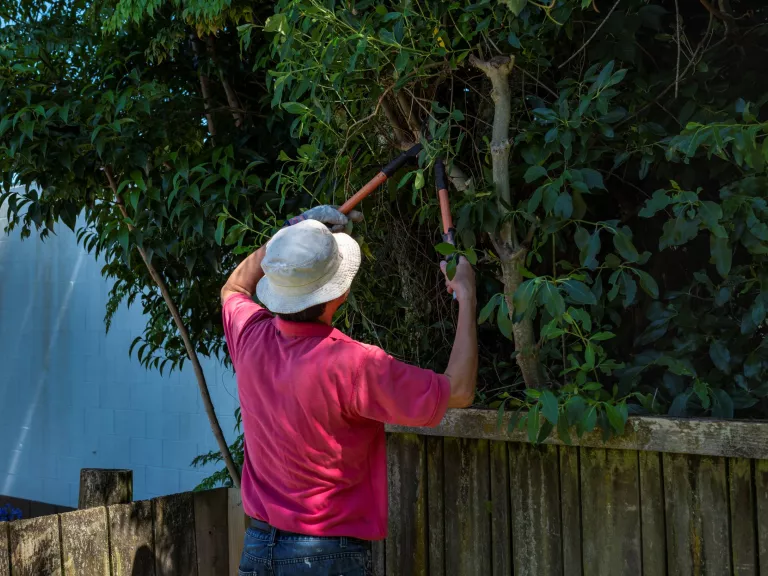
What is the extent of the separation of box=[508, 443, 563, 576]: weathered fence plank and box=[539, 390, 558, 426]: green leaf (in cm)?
40

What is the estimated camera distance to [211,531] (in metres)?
3.56

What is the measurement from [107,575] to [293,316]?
1493 mm

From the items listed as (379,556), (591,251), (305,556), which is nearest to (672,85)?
(591,251)

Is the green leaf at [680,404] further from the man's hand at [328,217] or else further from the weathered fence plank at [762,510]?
the man's hand at [328,217]

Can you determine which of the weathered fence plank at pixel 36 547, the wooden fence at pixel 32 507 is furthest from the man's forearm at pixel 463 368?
the wooden fence at pixel 32 507

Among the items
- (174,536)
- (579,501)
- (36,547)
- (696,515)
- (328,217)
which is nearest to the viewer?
(696,515)

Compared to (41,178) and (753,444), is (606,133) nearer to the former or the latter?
(753,444)

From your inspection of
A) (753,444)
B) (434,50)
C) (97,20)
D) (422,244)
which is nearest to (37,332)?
(97,20)

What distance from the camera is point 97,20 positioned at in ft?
12.6

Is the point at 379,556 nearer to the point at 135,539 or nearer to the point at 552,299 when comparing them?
the point at 135,539

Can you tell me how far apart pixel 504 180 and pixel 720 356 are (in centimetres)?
71

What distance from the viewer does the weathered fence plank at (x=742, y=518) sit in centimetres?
217

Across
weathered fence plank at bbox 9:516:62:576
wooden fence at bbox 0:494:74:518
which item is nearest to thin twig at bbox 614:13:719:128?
weathered fence plank at bbox 9:516:62:576

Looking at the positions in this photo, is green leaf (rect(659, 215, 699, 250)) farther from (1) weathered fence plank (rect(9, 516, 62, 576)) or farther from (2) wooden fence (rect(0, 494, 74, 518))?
(2) wooden fence (rect(0, 494, 74, 518))
